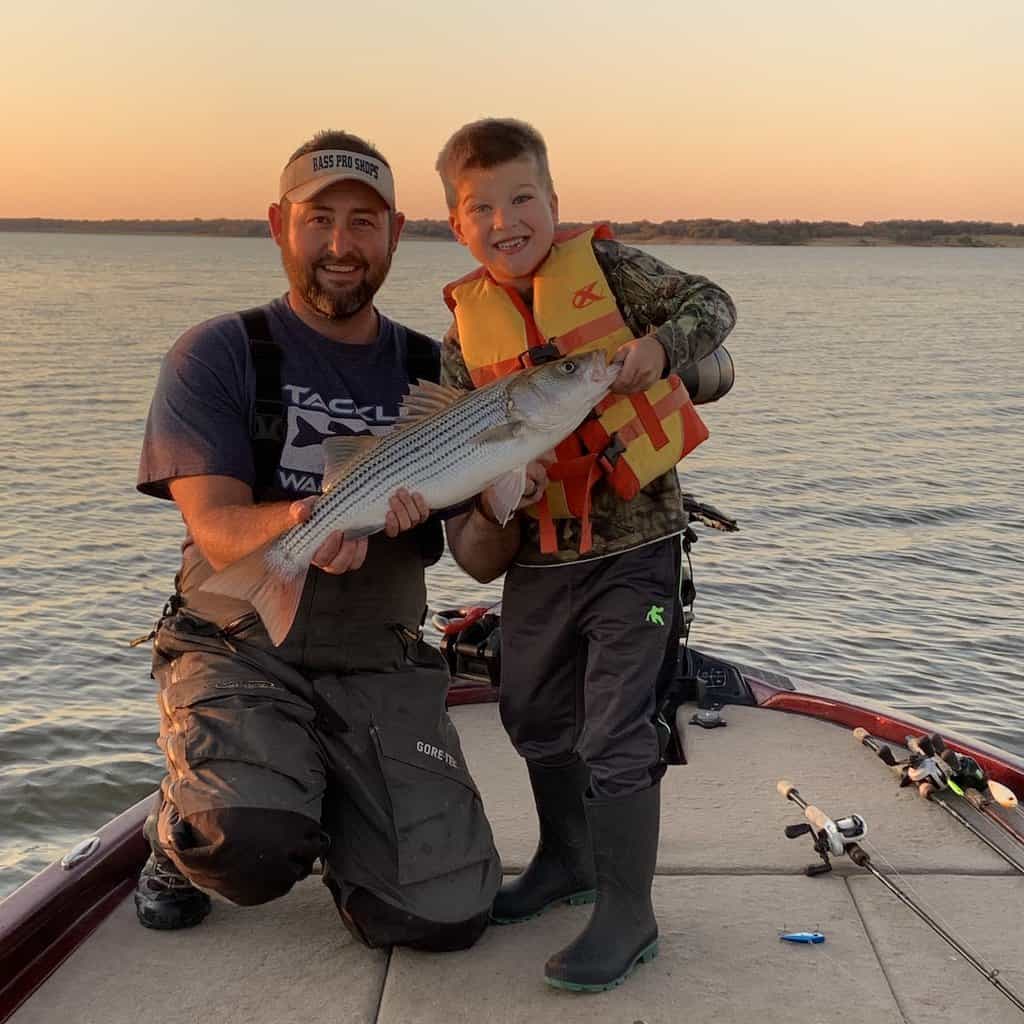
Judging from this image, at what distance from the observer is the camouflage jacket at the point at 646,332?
4.07 metres

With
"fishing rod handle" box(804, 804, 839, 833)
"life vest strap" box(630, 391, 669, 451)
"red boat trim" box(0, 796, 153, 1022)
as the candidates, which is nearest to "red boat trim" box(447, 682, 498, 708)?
"red boat trim" box(0, 796, 153, 1022)

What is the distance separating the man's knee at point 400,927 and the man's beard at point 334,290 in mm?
2016

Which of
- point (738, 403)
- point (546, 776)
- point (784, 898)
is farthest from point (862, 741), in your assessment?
point (738, 403)

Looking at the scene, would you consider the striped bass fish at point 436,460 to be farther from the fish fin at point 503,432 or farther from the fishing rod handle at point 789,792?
the fishing rod handle at point 789,792

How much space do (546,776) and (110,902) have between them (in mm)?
1540

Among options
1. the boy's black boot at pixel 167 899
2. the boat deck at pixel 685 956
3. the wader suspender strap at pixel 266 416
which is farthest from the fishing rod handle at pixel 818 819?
the wader suspender strap at pixel 266 416

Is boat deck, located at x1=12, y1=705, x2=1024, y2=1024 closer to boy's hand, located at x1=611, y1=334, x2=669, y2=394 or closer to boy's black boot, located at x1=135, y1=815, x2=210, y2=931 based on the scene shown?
boy's black boot, located at x1=135, y1=815, x2=210, y2=931

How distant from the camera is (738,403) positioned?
25828 millimetres

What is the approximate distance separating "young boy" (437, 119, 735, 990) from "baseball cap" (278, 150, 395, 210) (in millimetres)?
413

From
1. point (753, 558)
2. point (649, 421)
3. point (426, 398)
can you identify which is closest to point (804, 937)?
point (649, 421)

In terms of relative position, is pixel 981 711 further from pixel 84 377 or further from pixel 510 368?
pixel 84 377

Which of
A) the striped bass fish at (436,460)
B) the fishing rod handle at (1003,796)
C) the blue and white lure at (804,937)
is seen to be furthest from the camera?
the fishing rod handle at (1003,796)

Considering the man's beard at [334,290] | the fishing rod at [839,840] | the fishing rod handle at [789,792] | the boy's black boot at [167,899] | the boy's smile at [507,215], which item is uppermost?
the boy's smile at [507,215]

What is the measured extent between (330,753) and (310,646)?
0.37m
